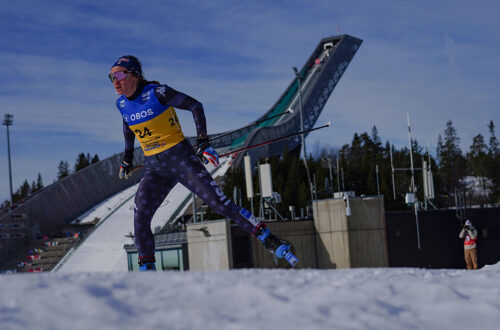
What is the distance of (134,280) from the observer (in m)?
2.75

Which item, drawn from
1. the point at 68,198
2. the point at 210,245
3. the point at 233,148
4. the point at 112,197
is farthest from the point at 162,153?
the point at 112,197

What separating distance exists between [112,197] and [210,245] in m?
33.4

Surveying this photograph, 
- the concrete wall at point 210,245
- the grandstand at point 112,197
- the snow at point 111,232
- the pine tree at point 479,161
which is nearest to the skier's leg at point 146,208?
the concrete wall at point 210,245

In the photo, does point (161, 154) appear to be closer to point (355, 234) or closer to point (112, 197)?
point (355, 234)

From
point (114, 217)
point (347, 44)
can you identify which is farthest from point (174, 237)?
point (347, 44)

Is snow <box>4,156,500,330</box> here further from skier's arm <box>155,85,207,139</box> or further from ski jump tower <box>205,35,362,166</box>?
ski jump tower <box>205,35,362,166</box>

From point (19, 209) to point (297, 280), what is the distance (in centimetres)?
4383

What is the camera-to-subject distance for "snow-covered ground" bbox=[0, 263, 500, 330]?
88.7 inches

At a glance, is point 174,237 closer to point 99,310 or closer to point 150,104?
point 150,104

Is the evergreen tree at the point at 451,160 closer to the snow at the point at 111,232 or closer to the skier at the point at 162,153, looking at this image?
the snow at the point at 111,232

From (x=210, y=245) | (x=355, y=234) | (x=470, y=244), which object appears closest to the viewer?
(x=470, y=244)

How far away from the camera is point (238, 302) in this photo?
8.16ft

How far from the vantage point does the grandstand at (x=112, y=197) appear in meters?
38.7

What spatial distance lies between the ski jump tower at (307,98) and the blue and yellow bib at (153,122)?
42.3 metres
